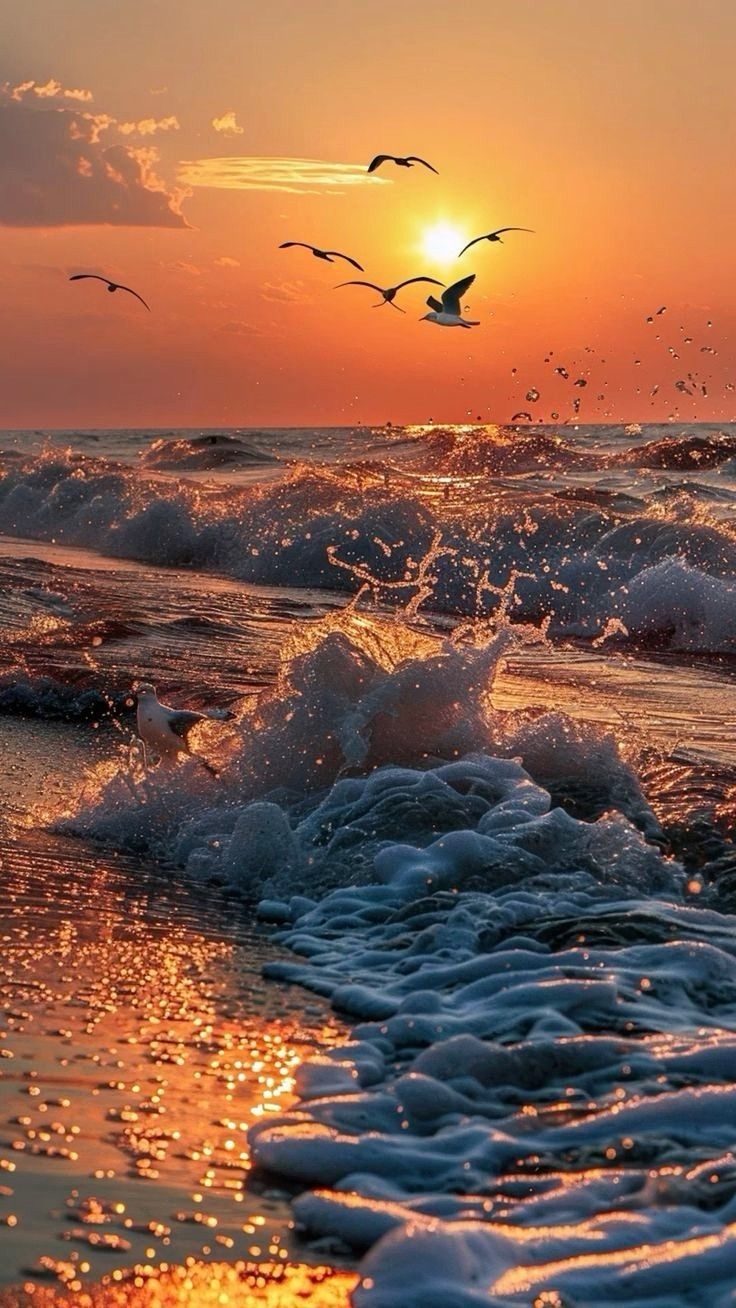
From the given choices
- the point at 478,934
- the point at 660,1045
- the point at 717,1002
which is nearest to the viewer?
the point at 660,1045

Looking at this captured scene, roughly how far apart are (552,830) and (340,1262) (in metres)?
2.97

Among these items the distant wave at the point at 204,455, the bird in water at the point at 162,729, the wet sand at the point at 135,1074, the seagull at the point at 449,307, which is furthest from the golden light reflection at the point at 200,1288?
the distant wave at the point at 204,455

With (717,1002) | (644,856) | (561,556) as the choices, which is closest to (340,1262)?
(717,1002)

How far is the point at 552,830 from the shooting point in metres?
5.82

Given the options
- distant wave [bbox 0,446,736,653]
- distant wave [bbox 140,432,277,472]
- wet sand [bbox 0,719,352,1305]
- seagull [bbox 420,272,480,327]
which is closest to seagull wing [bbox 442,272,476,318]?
seagull [bbox 420,272,480,327]

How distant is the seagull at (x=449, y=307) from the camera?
15.4 meters

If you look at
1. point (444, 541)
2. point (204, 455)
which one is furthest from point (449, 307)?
point (204, 455)

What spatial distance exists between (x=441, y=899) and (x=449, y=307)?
37.0ft

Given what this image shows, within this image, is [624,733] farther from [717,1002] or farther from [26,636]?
[26,636]

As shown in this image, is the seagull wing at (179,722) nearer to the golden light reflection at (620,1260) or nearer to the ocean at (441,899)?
the ocean at (441,899)

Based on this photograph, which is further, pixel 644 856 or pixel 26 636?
pixel 26 636

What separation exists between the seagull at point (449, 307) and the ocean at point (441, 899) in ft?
11.1

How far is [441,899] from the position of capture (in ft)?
17.3

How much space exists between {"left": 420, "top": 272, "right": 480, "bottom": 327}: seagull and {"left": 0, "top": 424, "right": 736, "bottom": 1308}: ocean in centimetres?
337
